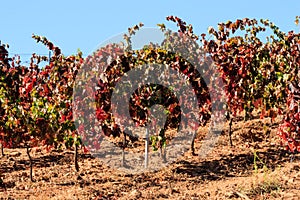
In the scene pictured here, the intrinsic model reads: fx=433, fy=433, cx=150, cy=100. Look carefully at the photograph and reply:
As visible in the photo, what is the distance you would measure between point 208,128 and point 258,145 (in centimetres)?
222

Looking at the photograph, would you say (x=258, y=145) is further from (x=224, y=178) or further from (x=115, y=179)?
(x=115, y=179)

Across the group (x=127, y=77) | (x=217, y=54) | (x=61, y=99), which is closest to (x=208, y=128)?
(x=217, y=54)

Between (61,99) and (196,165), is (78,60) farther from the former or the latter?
(196,165)

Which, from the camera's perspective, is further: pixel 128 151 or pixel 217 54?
pixel 128 151

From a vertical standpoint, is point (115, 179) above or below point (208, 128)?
below

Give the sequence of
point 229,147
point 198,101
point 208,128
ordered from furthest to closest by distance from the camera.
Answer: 1. point 208,128
2. point 229,147
3. point 198,101

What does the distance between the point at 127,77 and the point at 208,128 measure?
4769mm

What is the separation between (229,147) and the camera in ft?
35.5

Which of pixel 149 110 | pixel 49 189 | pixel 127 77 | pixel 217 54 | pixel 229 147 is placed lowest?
pixel 49 189

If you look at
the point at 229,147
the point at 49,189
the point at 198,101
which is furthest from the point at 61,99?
the point at 229,147

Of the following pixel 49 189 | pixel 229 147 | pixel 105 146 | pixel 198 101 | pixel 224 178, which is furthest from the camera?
pixel 105 146

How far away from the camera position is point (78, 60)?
8.77m

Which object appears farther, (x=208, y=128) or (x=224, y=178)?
(x=208, y=128)

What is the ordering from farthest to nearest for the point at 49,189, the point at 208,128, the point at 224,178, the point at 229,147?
the point at 208,128 < the point at 229,147 < the point at 224,178 < the point at 49,189
